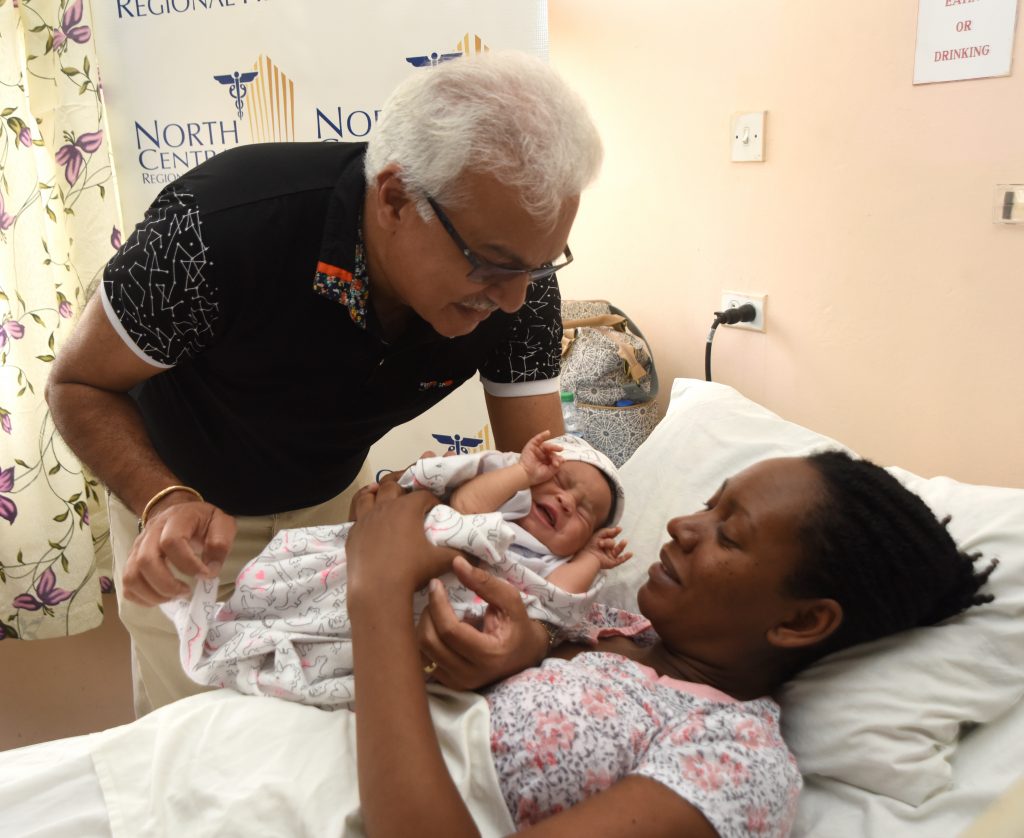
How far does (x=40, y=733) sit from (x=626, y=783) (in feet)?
8.65

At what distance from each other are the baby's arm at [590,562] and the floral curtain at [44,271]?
166cm

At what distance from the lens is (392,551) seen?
125 cm

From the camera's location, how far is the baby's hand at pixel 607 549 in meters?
1.50

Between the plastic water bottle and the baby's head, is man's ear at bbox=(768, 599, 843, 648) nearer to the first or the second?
the baby's head

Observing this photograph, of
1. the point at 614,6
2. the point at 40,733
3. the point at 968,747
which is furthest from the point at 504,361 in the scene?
Answer: the point at 40,733

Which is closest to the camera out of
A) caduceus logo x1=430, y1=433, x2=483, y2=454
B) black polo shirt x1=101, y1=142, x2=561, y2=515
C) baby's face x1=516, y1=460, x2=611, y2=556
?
black polo shirt x1=101, y1=142, x2=561, y2=515

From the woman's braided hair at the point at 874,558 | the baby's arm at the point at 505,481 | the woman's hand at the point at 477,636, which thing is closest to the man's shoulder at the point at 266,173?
the baby's arm at the point at 505,481

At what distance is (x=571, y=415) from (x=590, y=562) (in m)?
1.03

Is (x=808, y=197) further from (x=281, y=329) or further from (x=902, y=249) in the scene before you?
(x=281, y=329)

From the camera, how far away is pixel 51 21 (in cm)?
238

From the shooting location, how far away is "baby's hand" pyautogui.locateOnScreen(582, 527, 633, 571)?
1.50 meters

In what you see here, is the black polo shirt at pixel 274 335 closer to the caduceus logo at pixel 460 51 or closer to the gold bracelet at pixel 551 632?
the gold bracelet at pixel 551 632

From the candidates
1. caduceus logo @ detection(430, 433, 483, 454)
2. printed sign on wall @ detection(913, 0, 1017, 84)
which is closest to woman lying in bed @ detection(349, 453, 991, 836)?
printed sign on wall @ detection(913, 0, 1017, 84)

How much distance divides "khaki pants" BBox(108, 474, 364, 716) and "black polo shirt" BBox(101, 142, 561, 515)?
5 cm
